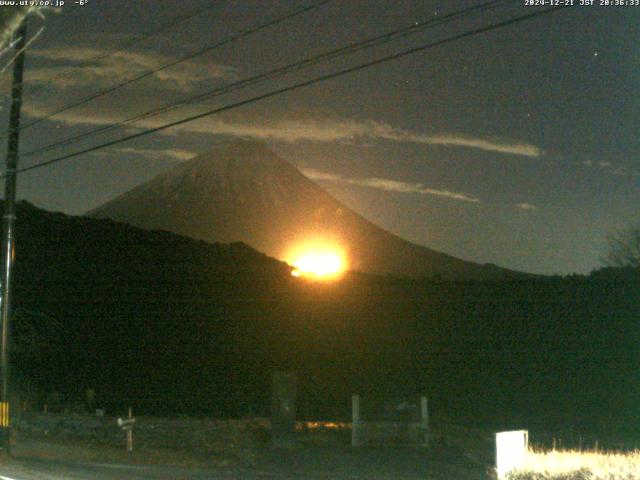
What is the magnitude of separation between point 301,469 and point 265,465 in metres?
1.06

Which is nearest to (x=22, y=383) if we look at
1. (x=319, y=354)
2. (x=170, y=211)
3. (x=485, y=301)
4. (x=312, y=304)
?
(x=319, y=354)

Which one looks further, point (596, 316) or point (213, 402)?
point (596, 316)

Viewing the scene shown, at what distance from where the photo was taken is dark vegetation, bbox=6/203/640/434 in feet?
129

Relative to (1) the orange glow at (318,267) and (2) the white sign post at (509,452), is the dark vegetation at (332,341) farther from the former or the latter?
(2) the white sign post at (509,452)

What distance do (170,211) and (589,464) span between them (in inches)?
3754

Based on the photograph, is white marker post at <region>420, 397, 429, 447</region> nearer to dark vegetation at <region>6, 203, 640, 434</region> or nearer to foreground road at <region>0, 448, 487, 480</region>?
foreground road at <region>0, 448, 487, 480</region>

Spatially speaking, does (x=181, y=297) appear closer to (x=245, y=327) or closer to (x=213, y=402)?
(x=245, y=327)

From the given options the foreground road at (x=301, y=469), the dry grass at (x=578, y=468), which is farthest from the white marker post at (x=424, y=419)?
the dry grass at (x=578, y=468)

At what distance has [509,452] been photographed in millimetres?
14914

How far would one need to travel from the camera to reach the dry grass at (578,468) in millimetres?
12805

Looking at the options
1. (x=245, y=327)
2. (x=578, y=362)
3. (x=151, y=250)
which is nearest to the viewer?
(x=578, y=362)

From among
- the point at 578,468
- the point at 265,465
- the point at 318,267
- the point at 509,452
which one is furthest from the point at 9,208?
the point at 318,267

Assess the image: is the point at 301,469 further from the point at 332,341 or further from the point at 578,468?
the point at 332,341

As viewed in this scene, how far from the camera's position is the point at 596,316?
4434 cm
